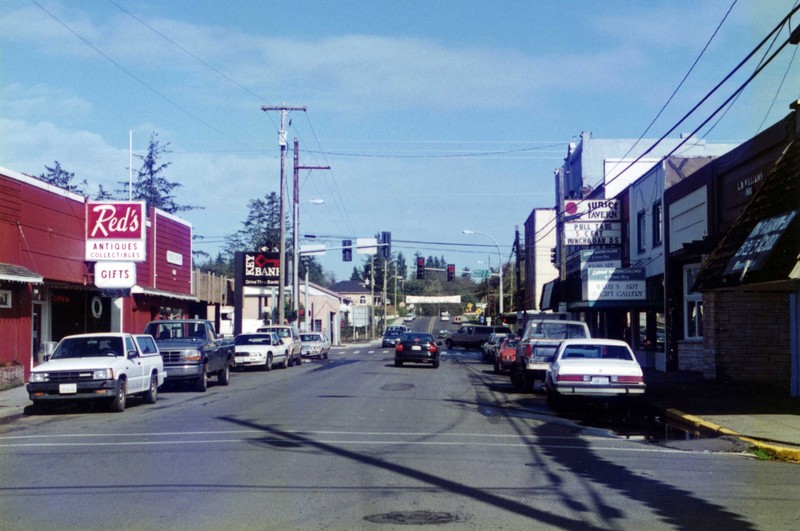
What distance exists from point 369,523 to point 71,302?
87.2 feet

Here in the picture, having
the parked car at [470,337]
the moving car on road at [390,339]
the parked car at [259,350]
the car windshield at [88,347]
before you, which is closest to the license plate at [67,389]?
the car windshield at [88,347]

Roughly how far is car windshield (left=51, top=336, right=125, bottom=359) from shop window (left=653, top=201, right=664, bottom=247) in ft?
66.3

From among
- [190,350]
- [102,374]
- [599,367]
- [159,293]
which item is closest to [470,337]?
[159,293]

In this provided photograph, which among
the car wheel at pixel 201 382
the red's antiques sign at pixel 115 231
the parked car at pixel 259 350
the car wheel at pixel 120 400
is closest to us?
the car wheel at pixel 120 400

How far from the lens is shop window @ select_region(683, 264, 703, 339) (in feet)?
89.5

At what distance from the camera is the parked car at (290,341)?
38.8m

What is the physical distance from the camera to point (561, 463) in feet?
38.7

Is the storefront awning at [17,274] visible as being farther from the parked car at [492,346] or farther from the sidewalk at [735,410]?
the parked car at [492,346]

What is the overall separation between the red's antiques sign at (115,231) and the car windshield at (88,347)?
9.82 metres

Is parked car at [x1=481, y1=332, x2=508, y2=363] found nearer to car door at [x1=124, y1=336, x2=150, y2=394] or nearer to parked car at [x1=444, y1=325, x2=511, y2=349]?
parked car at [x1=444, y1=325, x2=511, y2=349]

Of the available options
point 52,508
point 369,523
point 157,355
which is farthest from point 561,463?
point 157,355

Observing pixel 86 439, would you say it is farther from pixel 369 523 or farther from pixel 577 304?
pixel 577 304

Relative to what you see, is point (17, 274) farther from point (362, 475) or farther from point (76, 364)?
point (362, 475)

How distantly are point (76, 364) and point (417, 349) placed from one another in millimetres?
19458
